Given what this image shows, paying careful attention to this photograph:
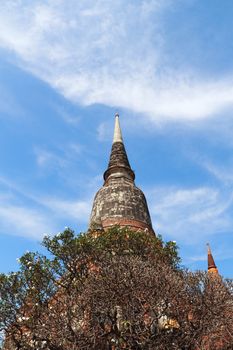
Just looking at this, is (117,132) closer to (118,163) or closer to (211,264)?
(118,163)

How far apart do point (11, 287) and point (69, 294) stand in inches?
84.6

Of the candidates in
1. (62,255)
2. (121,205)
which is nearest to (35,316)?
(62,255)

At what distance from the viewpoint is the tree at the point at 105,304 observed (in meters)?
12.8

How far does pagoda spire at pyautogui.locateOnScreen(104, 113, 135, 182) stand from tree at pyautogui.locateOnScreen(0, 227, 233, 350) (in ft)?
42.0

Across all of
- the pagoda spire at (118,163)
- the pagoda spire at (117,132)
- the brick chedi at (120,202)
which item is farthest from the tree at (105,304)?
the pagoda spire at (117,132)

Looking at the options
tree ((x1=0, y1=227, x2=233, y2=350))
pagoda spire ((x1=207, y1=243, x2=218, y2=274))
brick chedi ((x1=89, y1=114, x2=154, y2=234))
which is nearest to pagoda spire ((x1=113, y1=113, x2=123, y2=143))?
brick chedi ((x1=89, y1=114, x2=154, y2=234))

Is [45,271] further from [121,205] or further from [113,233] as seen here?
[121,205]

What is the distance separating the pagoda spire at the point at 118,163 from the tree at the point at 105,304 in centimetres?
1281

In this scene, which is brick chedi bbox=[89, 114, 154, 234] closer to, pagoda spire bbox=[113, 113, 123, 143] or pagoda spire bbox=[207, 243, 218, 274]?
pagoda spire bbox=[113, 113, 123, 143]

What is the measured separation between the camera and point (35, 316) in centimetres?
1426

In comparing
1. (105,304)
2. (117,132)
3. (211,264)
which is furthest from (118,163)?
(105,304)

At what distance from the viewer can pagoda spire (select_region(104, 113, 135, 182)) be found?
28.4 metres

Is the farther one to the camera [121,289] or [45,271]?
[45,271]

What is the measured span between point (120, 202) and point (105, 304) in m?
12.1
